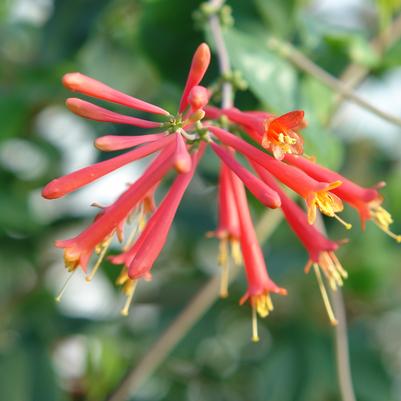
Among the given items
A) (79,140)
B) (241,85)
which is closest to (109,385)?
(79,140)

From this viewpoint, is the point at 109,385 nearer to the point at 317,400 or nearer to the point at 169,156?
the point at 317,400

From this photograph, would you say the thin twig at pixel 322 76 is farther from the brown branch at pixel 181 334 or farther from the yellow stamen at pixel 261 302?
the yellow stamen at pixel 261 302

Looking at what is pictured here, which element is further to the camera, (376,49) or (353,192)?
(376,49)

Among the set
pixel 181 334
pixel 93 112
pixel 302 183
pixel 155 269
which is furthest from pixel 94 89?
pixel 155 269

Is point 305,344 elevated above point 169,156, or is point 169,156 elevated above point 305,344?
point 305,344

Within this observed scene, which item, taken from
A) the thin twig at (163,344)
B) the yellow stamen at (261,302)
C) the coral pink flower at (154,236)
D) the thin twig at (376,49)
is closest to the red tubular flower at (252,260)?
the yellow stamen at (261,302)

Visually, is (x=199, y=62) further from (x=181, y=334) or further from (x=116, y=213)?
(x=181, y=334)

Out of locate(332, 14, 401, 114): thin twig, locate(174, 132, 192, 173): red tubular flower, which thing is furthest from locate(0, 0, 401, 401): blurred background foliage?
locate(174, 132, 192, 173): red tubular flower
